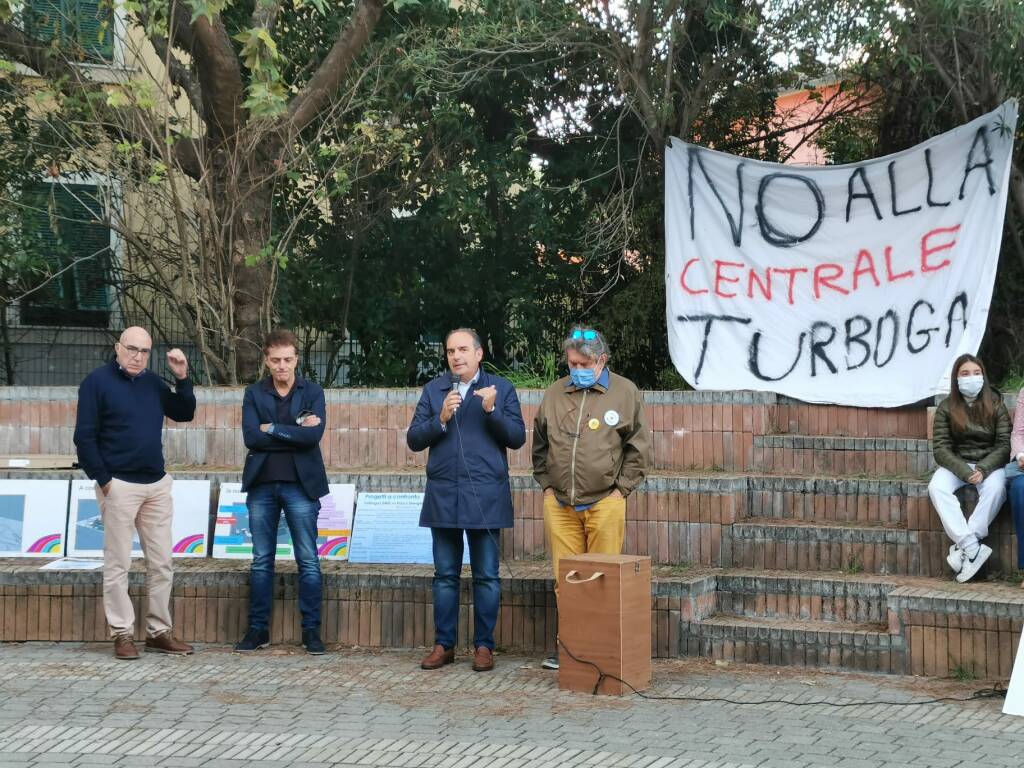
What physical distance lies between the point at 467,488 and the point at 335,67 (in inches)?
197

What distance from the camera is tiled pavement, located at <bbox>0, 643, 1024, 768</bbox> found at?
5.96 meters

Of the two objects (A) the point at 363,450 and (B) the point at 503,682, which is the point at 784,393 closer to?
(A) the point at 363,450

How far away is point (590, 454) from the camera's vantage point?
7.69m

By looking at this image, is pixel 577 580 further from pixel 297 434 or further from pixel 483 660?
pixel 297 434

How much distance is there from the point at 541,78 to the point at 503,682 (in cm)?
660

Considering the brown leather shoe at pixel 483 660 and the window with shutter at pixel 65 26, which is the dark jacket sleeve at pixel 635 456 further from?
the window with shutter at pixel 65 26

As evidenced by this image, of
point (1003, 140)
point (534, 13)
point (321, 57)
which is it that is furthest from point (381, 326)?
point (1003, 140)

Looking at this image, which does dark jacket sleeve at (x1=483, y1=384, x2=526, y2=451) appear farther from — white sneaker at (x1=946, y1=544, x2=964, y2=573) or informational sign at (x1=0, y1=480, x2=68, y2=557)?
informational sign at (x1=0, y1=480, x2=68, y2=557)

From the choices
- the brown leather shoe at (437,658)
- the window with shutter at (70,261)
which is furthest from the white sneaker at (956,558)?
the window with shutter at (70,261)

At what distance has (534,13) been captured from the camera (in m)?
11.1

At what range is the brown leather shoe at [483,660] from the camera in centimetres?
771

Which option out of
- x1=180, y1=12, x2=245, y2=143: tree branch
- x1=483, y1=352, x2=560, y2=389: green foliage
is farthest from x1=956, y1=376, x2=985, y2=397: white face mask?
x1=180, y1=12, x2=245, y2=143: tree branch

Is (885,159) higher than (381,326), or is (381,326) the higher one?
(885,159)

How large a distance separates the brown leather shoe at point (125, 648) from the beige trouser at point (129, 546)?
0.03 metres
